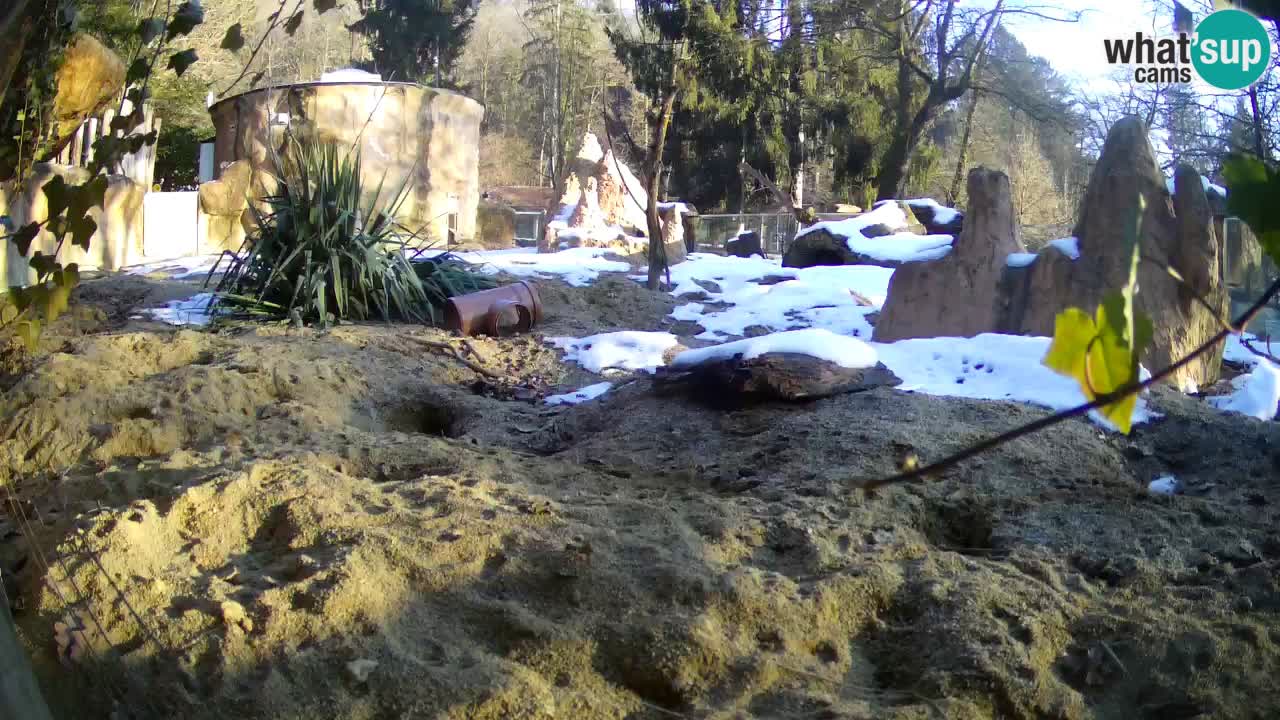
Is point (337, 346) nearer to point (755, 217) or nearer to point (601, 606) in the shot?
point (601, 606)

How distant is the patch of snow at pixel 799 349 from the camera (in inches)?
169

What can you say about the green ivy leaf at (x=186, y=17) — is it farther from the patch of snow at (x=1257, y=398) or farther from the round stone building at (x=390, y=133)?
the round stone building at (x=390, y=133)

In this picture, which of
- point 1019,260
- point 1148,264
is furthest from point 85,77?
point 1148,264

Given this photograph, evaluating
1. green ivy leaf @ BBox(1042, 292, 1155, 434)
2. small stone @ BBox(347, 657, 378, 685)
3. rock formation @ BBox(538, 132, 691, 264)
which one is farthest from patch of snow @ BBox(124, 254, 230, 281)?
green ivy leaf @ BBox(1042, 292, 1155, 434)

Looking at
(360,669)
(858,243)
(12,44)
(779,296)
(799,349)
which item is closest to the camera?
(12,44)

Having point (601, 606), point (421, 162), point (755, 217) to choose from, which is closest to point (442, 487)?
point (601, 606)

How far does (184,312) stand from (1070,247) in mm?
6016

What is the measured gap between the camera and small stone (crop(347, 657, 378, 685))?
1.96 m

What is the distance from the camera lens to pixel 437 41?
2939cm

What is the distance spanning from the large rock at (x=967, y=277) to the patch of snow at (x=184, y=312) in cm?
482

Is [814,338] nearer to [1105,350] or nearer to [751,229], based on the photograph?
[1105,350]

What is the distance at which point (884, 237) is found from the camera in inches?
496

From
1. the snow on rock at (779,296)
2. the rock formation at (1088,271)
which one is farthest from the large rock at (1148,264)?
the snow on rock at (779,296)

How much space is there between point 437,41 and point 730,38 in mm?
9365
